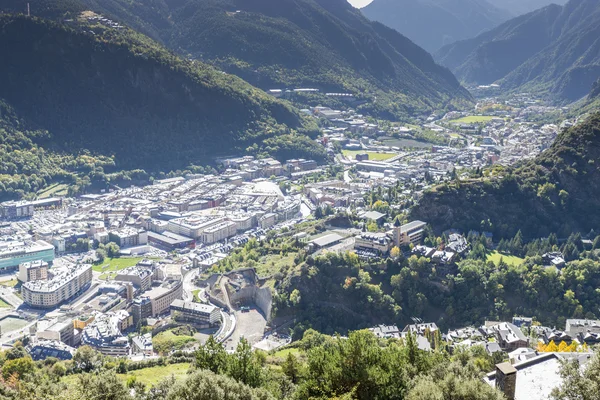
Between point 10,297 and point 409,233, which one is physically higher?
point 409,233

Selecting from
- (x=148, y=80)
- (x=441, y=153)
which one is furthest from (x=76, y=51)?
(x=441, y=153)

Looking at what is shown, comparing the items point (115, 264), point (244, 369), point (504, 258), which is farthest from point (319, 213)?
point (244, 369)

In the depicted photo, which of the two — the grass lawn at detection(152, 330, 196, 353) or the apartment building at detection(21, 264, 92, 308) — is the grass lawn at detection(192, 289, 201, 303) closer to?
the grass lawn at detection(152, 330, 196, 353)

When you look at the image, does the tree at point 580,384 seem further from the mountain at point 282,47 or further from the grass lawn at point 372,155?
the mountain at point 282,47

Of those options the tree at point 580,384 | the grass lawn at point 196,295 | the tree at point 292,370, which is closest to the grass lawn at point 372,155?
the grass lawn at point 196,295

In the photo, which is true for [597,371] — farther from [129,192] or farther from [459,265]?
[129,192]

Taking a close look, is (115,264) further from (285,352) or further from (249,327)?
(285,352)
